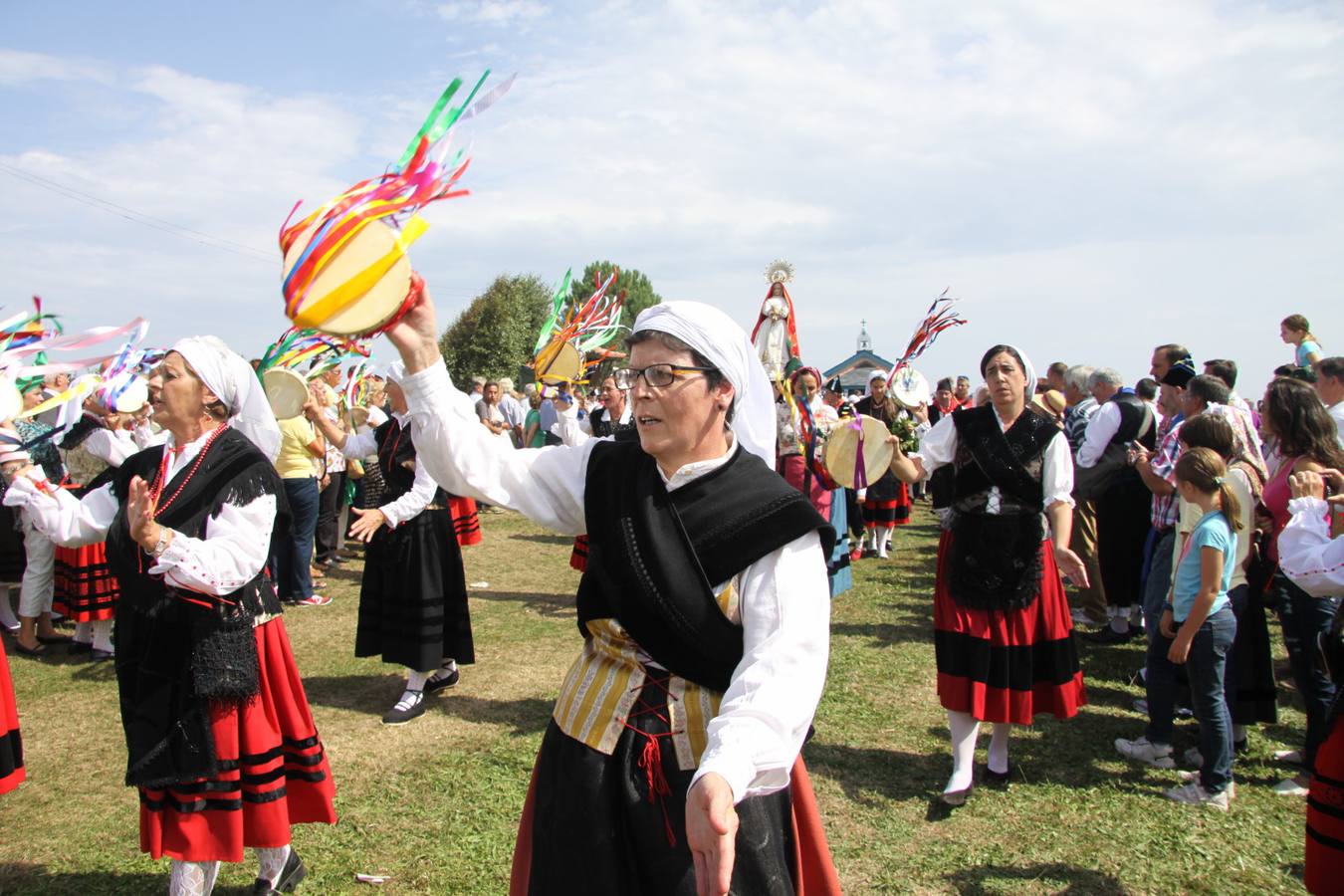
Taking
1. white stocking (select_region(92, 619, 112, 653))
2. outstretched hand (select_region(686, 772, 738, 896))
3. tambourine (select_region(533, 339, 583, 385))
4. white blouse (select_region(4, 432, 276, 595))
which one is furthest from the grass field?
outstretched hand (select_region(686, 772, 738, 896))

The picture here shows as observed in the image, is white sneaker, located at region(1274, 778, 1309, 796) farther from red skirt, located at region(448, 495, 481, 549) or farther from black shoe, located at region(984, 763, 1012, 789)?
red skirt, located at region(448, 495, 481, 549)

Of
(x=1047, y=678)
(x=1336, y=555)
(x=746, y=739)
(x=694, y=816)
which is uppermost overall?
(x=1336, y=555)

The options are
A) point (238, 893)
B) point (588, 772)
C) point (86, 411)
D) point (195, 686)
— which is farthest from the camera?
point (86, 411)

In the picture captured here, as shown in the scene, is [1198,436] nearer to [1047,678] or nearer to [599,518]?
[1047,678]

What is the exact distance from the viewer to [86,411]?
6.54m

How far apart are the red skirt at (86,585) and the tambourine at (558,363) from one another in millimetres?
3528

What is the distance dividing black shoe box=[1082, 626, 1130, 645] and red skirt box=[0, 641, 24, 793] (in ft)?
23.1

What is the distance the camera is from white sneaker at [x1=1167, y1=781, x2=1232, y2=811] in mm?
4164

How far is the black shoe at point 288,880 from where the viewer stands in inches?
131

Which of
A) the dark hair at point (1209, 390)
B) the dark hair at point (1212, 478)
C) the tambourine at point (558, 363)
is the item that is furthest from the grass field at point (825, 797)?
the tambourine at point (558, 363)

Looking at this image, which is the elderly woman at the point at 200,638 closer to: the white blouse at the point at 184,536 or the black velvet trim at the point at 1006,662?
the white blouse at the point at 184,536

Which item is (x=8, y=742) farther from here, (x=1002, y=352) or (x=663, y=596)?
(x=1002, y=352)

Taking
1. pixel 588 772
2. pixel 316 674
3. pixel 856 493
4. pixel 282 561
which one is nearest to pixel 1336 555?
pixel 588 772

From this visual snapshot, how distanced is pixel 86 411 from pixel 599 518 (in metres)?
6.23
